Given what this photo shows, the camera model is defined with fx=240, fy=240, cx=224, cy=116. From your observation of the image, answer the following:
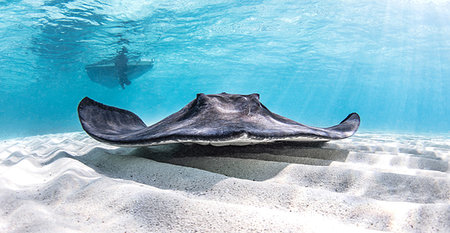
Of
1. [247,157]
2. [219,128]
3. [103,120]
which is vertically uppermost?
[219,128]

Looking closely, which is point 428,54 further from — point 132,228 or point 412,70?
point 132,228

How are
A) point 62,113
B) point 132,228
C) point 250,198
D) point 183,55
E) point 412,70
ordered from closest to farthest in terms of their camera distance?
point 132,228, point 250,198, point 183,55, point 412,70, point 62,113

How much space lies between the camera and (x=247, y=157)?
8.48 ft

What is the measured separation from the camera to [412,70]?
3775 cm

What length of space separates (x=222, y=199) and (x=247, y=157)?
1.09 metres

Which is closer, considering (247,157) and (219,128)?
(219,128)

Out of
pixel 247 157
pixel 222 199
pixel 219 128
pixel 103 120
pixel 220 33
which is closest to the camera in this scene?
pixel 222 199

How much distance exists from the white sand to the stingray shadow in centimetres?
2

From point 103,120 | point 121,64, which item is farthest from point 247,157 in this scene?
point 121,64

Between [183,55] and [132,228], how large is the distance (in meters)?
28.1

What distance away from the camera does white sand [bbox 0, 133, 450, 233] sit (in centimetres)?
121

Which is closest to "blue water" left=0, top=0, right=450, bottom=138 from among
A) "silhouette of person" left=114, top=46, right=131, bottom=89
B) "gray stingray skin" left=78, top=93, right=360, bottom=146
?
"silhouette of person" left=114, top=46, right=131, bottom=89

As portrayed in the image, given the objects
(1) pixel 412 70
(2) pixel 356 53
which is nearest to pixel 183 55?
(2) pixel 356 53

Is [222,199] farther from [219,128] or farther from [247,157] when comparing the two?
[247,157]
